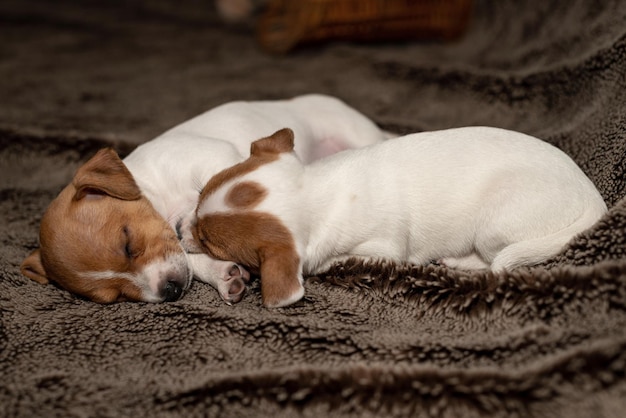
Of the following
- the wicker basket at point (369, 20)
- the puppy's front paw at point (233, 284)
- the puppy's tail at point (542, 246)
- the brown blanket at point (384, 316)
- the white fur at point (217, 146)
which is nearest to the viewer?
the brown blanket at point (384, 316)

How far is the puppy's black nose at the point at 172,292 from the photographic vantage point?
88.5 inches

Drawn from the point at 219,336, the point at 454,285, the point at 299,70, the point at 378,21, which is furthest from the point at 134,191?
the point at 378,21

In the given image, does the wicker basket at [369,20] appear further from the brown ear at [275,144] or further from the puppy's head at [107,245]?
the puppy's head at [107,245]

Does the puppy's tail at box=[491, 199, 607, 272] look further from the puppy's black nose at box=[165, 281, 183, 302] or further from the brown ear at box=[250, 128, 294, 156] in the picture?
the puppy's black nose at box=[165, 281, 183, 302]

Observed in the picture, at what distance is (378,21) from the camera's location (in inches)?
172

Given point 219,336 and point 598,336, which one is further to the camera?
point 219,336

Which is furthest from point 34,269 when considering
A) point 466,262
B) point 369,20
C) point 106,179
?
point 369,20

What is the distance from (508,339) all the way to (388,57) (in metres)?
2.83

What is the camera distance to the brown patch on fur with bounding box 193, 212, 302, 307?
1.96 metres

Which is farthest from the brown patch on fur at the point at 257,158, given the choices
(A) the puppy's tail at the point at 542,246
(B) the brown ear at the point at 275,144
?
(A) the puppy's tail at the point at 542,246

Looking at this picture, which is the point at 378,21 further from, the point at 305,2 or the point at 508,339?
the point at 508,339

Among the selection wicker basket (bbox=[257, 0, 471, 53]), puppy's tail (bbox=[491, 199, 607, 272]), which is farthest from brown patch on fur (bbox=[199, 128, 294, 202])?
wicker basket (bbox=[257, 0, 471, 53])

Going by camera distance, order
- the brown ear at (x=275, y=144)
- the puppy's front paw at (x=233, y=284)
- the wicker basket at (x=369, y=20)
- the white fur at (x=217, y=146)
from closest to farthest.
→ the puppy's front paw at (x=233, y=284), the brown ear at (x=275, y=144), the white fur at (x=217, y=146), the wicker basket at (x=369, y=20)

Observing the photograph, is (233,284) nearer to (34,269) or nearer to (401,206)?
(401,206)
